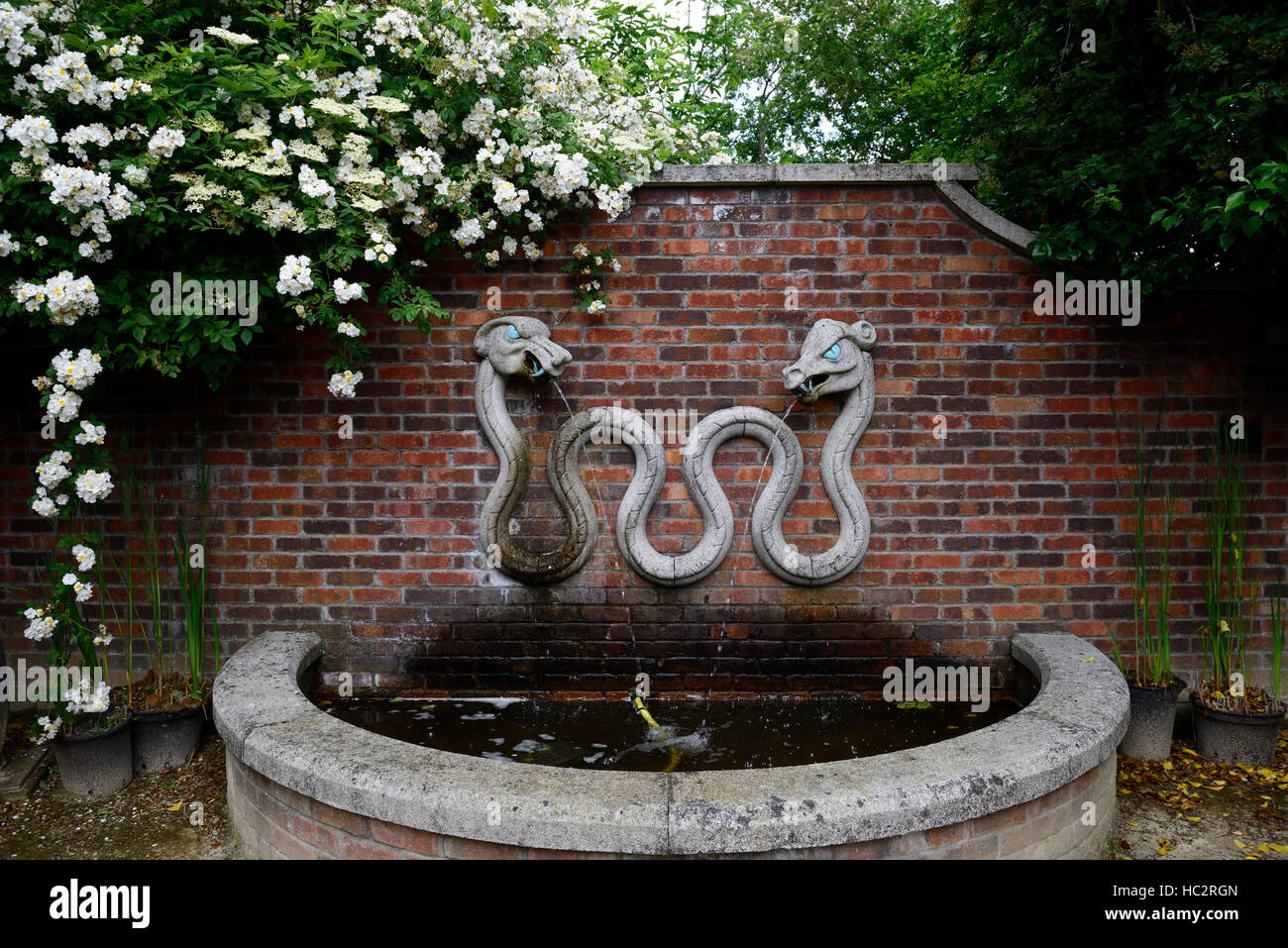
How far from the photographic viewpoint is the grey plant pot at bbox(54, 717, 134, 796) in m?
3.18

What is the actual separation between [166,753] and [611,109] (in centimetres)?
337

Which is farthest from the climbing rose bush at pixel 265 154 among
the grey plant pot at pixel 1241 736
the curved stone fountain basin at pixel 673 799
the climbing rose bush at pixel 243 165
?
the grey plant pot at pixel 1241 736

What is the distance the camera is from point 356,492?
372 cm

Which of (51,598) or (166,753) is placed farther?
(51,598)

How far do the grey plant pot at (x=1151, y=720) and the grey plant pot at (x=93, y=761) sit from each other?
13.6ft

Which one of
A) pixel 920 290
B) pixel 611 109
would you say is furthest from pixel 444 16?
pixel 920 290

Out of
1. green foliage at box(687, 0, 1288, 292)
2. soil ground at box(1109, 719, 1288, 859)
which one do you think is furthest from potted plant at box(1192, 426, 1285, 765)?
green foliage at box(687, 0, 1288, 292)

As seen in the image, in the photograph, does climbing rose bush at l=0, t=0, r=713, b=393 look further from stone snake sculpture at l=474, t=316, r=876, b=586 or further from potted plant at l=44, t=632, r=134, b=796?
potted plant at l=44, t=632, r=134, b=796

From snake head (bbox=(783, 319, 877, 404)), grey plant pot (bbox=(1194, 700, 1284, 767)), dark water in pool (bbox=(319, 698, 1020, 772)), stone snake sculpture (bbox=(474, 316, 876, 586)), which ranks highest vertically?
snake head (bbox=(783, 319, 877, 404))

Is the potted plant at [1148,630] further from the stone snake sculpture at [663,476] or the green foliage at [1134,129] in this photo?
the stone snake sculpture at [663,476]

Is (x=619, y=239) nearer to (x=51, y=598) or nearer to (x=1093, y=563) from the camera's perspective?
(x=1093, y=563)

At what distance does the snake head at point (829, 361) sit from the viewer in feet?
11.5

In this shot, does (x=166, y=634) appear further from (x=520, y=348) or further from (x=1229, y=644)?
(x=1229, y=644)

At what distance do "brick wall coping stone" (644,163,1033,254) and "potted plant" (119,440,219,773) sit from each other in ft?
8.48
